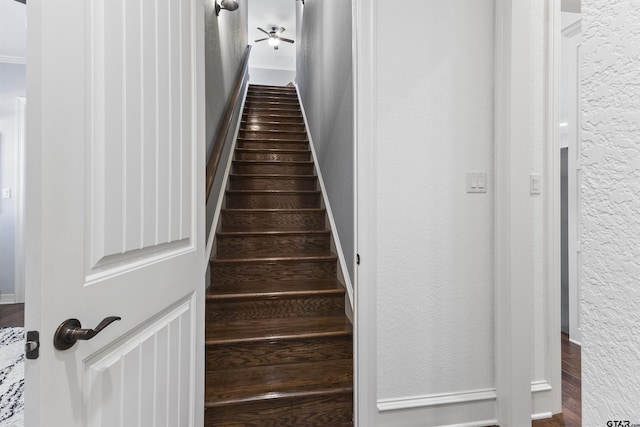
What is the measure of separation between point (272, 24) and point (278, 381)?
627cm

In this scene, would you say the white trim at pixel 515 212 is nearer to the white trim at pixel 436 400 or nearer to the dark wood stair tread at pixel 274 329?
the white trim at pixel 436 400

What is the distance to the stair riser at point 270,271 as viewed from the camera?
7.29 ft

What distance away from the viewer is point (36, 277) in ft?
1.92

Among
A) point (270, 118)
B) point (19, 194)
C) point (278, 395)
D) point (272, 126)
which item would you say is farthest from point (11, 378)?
point (270, 118)

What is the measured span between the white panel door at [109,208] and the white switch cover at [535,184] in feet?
5.23

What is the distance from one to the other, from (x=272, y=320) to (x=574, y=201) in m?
2.57

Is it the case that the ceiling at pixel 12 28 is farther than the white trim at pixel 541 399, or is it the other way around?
the ceiling at pixel 12 28

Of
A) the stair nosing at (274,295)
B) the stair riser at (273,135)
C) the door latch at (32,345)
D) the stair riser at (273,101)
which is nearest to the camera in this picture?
the door latch at (32,345)

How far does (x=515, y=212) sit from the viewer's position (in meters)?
1.53

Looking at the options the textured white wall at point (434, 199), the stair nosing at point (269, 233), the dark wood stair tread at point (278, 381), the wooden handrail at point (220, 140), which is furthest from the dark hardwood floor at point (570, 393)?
the wooden handrail at point (220, 140)

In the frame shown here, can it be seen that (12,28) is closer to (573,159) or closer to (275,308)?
(275,308)

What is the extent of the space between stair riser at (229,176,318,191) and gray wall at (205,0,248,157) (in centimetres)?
62

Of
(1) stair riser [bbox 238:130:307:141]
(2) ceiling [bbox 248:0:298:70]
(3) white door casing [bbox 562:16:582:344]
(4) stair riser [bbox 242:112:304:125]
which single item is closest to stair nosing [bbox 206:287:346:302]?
(3) white door casing [bbox 562:16:582:344]

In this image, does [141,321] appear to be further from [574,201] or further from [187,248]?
[574,201]
